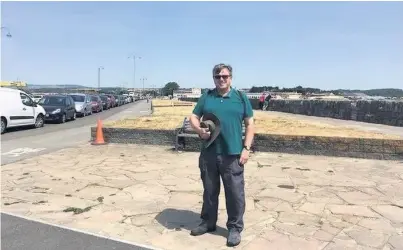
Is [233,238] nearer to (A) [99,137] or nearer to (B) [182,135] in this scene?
(B) [182,135]

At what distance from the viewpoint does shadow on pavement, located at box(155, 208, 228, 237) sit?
5383 millimetres

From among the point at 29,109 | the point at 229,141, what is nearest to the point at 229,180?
the point at 229,141

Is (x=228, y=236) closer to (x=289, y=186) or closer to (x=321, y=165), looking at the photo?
(x=289, y=186)

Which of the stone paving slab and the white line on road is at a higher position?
the stone paving slab

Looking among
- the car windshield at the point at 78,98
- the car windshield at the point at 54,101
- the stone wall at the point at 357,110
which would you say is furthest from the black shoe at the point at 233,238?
the car windshield at the point at 78,98

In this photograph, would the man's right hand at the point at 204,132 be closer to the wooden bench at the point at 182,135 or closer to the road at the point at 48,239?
the road at the point at 48,239

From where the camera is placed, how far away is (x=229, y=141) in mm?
4770

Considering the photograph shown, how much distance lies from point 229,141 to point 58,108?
21331 mm

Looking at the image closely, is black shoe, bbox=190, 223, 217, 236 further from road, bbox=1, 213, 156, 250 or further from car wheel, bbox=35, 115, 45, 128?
car wheel, bbox=35, 115, 45, 128

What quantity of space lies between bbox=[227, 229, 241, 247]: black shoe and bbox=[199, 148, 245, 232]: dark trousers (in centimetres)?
5

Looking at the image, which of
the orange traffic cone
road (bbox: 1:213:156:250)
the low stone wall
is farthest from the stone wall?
road (bbox: 1:213:156:250)

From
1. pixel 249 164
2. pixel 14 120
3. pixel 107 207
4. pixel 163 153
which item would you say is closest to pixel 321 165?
pixel 249 164

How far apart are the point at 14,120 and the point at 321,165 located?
14.7m

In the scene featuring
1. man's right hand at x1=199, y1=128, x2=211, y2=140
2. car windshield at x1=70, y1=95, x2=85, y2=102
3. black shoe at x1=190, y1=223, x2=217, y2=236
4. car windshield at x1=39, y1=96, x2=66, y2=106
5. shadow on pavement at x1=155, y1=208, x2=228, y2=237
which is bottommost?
car windshield at x1=70, y1=95, x2=85, y2=102
